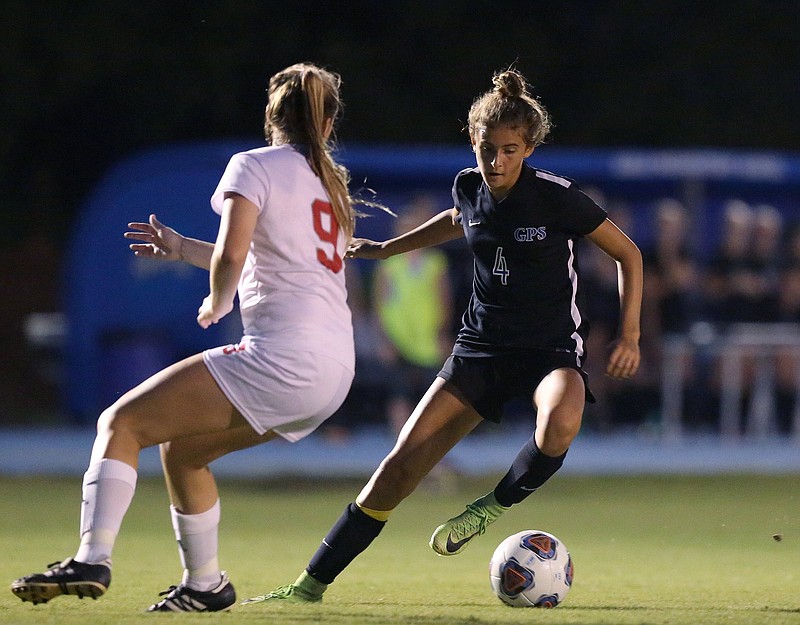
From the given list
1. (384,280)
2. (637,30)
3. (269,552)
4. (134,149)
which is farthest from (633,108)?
(269,552)

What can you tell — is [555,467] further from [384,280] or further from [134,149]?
[134,149]

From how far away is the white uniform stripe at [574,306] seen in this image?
20.1ft

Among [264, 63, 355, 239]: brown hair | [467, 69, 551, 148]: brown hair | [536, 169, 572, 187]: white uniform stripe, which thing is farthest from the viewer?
[536, 169, 572, 187]: white uniform stripe

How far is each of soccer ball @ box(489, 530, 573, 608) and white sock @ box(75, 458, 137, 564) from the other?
5.53 feet

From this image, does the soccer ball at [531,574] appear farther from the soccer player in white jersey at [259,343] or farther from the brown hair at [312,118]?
the brown hair at [312,118]

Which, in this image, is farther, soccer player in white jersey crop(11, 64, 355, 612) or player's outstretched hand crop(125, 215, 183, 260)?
player's outstretched hand crop(125, 215, 183, 260)

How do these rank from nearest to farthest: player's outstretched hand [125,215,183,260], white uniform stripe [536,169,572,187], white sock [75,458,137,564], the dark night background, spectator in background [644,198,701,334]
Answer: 1. white sock [75,458,137,564]
2. player's outstretched hand [125,215,183,260]
3. white uniform stripe [536,169,572,187]
4. spectator in background [644,198,701,334]
5. the dark night background

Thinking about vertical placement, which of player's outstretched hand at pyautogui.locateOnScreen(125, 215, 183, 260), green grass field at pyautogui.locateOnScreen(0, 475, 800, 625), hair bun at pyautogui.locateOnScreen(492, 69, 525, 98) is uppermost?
hair bun at pyautogui.locateOnScreen(492, 69, 525, 98)

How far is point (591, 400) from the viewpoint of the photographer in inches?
246

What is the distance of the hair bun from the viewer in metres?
6.02

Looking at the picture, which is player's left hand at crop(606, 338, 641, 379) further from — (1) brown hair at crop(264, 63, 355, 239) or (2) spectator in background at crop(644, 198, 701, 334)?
(2) spectator in background at crop(644, 198, 701, 334)

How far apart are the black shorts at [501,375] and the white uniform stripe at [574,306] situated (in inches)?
2.4

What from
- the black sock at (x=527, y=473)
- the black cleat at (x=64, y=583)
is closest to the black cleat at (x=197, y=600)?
the black cleat at (x=64, y=583)

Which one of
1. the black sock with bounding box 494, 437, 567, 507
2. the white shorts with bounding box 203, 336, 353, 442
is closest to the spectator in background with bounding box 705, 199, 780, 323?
the black sock with bounding box 494, 437, 567, 507
